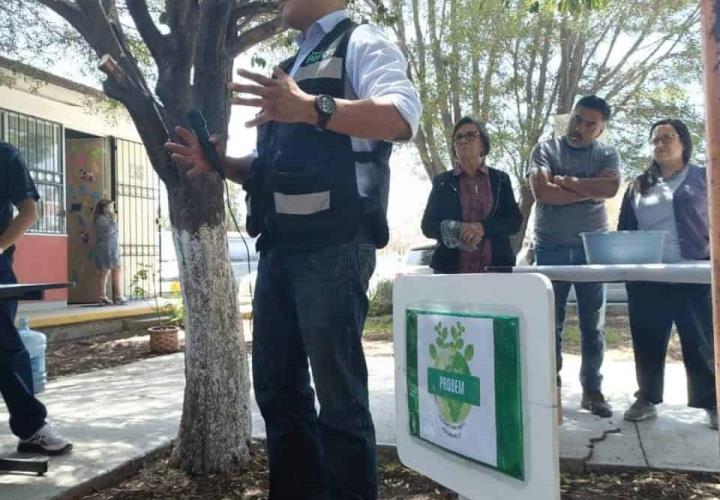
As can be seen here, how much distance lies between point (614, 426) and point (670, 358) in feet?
10.9

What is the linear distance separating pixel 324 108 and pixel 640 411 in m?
3.01

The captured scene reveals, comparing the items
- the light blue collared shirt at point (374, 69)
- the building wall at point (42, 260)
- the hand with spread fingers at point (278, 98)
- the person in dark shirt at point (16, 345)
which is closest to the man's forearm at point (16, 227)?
the person in dark shirt at point (16, 345)

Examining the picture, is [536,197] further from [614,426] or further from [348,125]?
[348,125]

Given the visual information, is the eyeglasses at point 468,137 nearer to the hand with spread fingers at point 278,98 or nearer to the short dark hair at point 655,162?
the short dark hair at point 655,162

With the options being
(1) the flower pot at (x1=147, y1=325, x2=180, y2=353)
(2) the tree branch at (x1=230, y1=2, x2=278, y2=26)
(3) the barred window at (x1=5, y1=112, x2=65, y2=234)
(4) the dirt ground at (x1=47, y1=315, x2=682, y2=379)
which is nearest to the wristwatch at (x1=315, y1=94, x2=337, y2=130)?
(2) the tree branch at (x1=230, y1=2, x2=278, y2=26)

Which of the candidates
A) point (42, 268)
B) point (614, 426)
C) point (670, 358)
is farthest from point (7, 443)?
point (42, 268)

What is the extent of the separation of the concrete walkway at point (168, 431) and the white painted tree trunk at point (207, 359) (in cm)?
41

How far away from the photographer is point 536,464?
120 cm

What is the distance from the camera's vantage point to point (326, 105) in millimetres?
1721

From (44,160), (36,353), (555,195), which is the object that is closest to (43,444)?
(36,353)

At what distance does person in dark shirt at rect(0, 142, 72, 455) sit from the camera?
10.6 feet

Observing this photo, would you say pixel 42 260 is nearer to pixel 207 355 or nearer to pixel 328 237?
pixel 207 355

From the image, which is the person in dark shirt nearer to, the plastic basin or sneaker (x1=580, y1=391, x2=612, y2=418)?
the plastic basin

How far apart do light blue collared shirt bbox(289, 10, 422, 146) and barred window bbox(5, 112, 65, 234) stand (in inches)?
347
